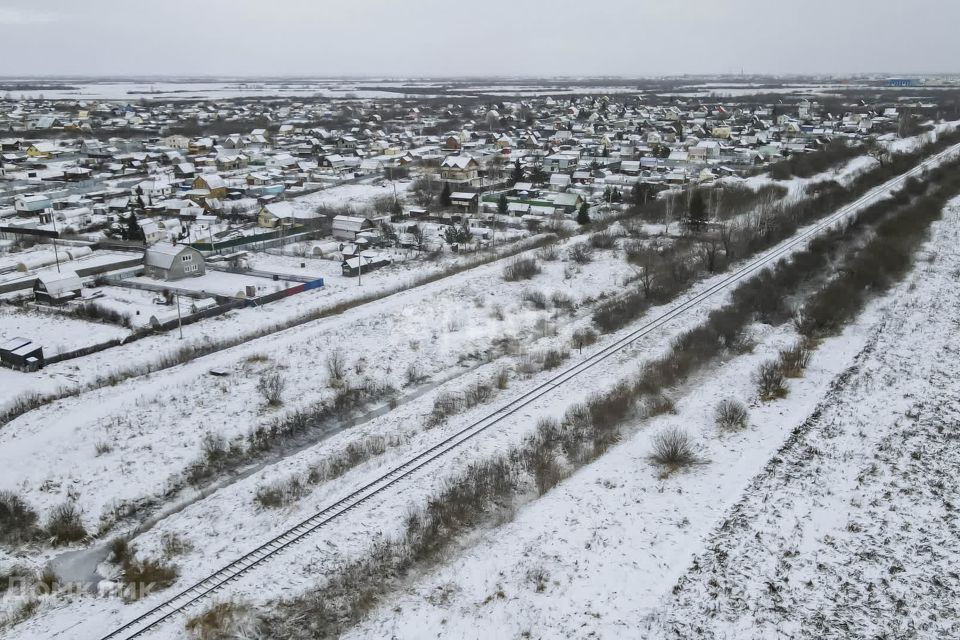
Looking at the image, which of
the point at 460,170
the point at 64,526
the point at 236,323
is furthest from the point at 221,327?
the point at 460,170

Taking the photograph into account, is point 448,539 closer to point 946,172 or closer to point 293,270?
point 293,270

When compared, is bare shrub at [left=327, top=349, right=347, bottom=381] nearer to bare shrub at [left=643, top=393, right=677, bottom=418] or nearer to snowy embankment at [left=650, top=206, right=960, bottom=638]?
bare shrub at [left=643, top=393, right=677, bottom=418]

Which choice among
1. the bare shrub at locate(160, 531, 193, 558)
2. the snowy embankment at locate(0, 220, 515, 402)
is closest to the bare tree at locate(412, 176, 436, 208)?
the snowy embankment at locate(0, 220, 515, 402)

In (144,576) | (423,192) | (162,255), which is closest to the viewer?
(144,576)

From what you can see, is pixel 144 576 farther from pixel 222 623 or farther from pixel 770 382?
pixel 770 382

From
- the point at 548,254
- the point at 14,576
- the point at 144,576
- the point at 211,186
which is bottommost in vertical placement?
the point at 14,576

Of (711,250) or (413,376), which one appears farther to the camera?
(711,250)

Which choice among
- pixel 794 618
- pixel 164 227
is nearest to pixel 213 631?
pixel 794 618
